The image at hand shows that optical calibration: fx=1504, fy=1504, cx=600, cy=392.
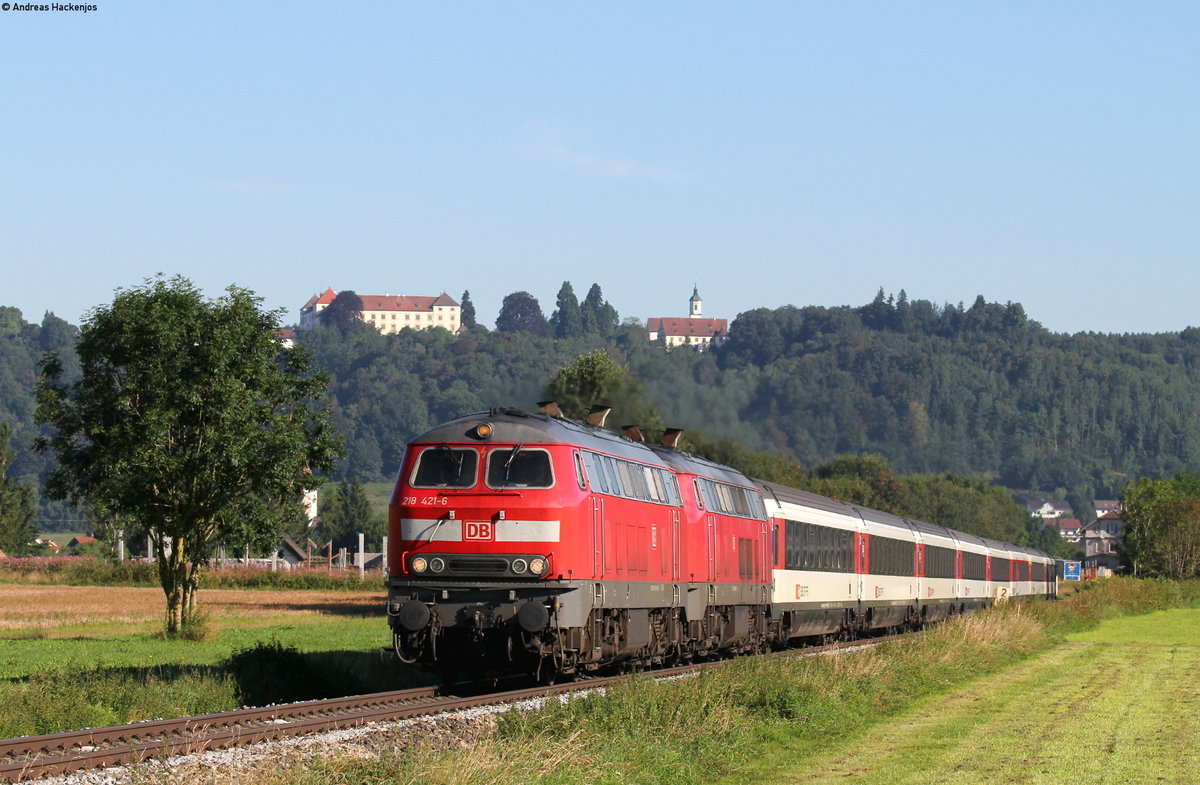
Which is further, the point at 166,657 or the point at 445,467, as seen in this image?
the point at 166,657

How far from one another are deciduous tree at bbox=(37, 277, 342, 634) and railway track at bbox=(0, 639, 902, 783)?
16110 mm

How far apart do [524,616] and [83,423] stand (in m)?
20.5

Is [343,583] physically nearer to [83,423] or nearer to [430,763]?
[83,423]

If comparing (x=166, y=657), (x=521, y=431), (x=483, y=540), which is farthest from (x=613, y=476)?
(x=166, y=657)

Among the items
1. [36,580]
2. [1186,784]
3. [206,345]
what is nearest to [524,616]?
[1186,784]

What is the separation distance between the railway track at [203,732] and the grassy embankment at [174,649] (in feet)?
6.16

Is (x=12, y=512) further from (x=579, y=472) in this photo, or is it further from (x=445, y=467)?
(x=579, y=472)

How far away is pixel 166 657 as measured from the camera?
3228cm

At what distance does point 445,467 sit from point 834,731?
6864mm

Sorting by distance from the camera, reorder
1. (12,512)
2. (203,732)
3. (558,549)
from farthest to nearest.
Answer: (12,512)
(558,549)
(203,732)

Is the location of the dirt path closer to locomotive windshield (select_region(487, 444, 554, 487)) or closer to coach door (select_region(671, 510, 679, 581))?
coach door (select_region(671, 510, 679, 581))

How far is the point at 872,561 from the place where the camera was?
44875 mm

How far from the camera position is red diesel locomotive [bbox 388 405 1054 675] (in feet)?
72.0

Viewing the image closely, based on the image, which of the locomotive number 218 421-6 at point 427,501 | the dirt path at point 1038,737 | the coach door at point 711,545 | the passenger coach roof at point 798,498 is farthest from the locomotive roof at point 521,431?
the passenger coach roof at point 798,498
